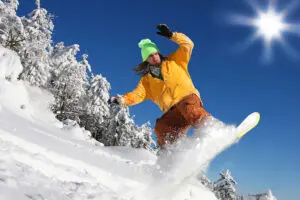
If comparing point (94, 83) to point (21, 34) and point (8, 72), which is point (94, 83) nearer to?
point (21, 34)

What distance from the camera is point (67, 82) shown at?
36.2m

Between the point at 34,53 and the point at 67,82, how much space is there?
18.3 feet

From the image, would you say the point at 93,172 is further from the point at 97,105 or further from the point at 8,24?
the point at 97,105

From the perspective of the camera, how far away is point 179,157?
5.84 m

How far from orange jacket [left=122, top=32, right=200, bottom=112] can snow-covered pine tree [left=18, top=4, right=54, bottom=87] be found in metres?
25.4

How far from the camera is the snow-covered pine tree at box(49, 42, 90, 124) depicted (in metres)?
35.8

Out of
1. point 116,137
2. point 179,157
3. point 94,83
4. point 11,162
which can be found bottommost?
point 11,162

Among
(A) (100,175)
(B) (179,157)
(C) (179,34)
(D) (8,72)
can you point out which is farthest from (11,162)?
(D) (8,72)

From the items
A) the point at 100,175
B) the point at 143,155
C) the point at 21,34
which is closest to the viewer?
the point at 100,175

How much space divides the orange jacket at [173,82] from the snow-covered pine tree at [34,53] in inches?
999

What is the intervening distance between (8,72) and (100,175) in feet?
43.8

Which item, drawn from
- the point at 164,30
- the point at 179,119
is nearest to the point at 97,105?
the point at 179,119

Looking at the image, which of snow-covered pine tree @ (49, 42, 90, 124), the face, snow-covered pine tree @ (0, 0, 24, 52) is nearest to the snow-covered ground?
the face

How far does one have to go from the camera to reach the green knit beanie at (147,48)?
6626mm
